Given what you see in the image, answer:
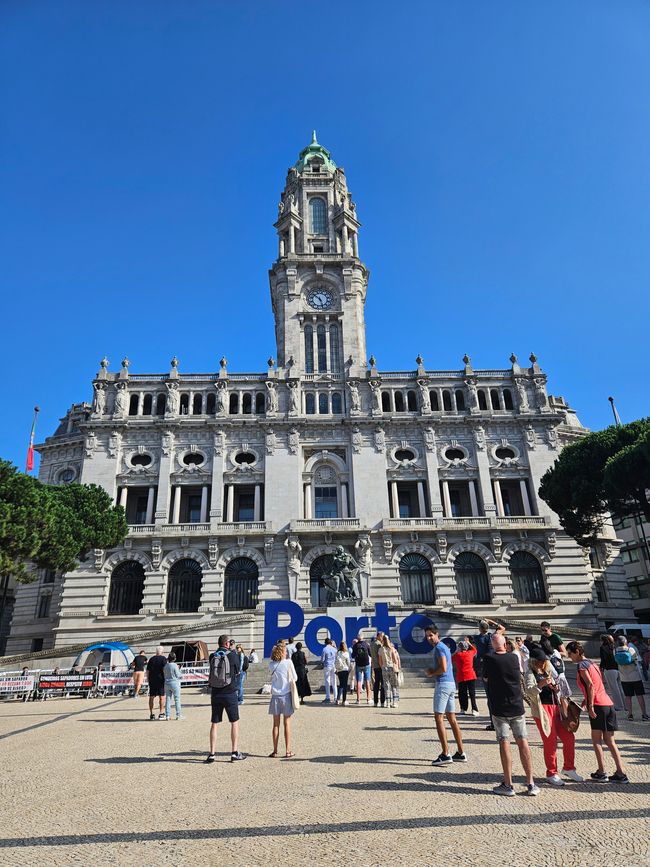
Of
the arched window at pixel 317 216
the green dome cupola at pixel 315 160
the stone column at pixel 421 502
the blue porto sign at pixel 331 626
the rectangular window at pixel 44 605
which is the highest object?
the green dome cupola at pixel 315 160

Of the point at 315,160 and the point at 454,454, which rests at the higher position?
the point at 315,160

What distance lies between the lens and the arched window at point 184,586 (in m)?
42.3

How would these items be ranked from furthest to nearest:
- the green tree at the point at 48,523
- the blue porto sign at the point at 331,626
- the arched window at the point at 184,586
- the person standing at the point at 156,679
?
the arched window at the point at 184,586 < the blue porto sign at the point at 331,626 < the green tree at the point at 48,523 < the person standing at the point at 156,679

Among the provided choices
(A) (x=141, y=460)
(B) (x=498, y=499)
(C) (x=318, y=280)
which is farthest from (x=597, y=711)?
(C) (x=318, y=280)

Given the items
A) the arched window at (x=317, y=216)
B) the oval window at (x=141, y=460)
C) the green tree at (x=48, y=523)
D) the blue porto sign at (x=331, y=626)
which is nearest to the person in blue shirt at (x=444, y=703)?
the blue porto sign at (x=331, y=626)

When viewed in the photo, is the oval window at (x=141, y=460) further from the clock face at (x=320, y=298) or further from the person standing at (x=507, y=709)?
the person standing at (x=507, y=709)

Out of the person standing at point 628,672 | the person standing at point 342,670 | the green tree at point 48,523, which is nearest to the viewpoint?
the person standing at point 628,672

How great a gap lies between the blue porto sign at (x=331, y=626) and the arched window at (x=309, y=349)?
2356 cm

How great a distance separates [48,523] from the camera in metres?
31.5

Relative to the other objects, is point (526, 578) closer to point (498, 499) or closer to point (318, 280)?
point (498, 499)

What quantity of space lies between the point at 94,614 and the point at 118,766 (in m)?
33.3

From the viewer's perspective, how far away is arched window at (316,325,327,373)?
51281 mm

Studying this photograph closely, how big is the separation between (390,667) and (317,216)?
166ft

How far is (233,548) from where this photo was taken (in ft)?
142
